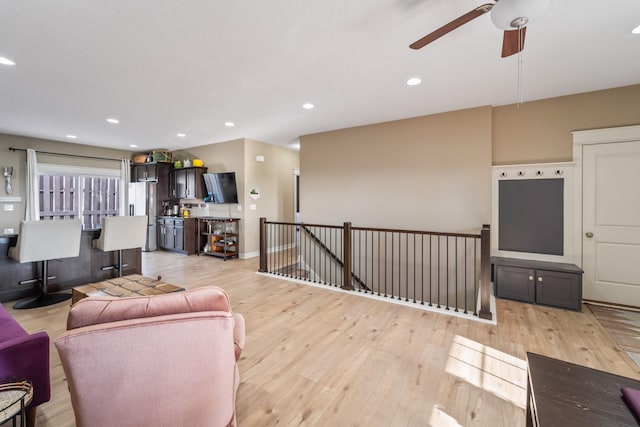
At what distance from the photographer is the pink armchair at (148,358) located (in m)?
1.06

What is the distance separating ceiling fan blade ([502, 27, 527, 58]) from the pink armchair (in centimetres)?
258

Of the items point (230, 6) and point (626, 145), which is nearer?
point (230, 6)

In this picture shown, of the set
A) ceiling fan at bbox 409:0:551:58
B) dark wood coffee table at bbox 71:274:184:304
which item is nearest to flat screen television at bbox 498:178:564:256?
ceiling fan at bbox 409:0:551:58

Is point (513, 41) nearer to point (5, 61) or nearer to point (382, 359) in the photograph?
point (382, 359)

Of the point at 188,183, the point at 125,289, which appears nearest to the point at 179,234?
the point at 188,183

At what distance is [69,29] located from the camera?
2152 mm

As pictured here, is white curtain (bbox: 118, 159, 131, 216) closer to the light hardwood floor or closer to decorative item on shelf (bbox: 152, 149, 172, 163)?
decorative item on shelf (bbox: 152, 149, 172, 163)

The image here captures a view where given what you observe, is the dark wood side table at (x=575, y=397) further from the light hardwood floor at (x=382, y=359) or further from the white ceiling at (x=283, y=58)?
the white ceiling at (x=283, y=58)

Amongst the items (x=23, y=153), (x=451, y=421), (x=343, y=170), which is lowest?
(x=451, y=421)

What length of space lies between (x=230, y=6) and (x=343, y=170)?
3627 millimetres

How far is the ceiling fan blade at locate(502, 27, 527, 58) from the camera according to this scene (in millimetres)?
1873

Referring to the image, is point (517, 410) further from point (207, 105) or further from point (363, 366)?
point (207, 105)

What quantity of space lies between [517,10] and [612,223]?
3.48 metres

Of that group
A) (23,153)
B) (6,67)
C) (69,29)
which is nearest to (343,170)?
(69,29)
